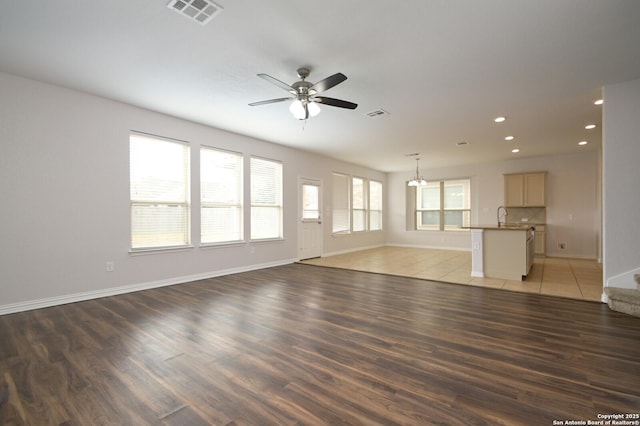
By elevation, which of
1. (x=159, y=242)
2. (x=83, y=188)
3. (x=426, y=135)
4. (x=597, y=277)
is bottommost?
(x=597, y=277)

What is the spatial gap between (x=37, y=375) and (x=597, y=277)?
7758 millimetres

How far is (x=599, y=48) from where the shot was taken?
2.97 m

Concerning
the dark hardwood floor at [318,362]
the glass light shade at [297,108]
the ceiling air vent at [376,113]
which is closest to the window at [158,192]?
the dark hardwood floor at [318,362]

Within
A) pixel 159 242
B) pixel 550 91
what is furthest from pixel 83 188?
pixel 550 91

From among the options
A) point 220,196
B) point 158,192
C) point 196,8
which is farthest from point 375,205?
point 196,8

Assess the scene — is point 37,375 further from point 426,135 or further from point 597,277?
point 597,277

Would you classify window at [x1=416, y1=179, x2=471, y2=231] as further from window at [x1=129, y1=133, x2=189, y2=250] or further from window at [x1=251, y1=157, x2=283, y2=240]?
window at [x1=129, y1=133, x2=189, y2=250]

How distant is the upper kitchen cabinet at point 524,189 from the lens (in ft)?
26.7

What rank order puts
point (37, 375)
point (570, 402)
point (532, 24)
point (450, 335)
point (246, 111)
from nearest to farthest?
point (570, 402)
point (37, 375)
point (532, 24)
point (450, 335)
point (246, 111)

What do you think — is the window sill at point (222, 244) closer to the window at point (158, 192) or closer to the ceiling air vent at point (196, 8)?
the window at point (158, 192)

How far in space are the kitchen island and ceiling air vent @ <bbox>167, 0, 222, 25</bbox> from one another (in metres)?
5.03

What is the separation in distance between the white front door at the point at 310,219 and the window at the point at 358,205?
5.86 feet

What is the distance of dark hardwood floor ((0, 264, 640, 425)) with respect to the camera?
1719mm

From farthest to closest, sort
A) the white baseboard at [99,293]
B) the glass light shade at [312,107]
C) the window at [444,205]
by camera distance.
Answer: the window at [444,205] → the white baseboard at [99,293] → the glass light shade at [312,107]
